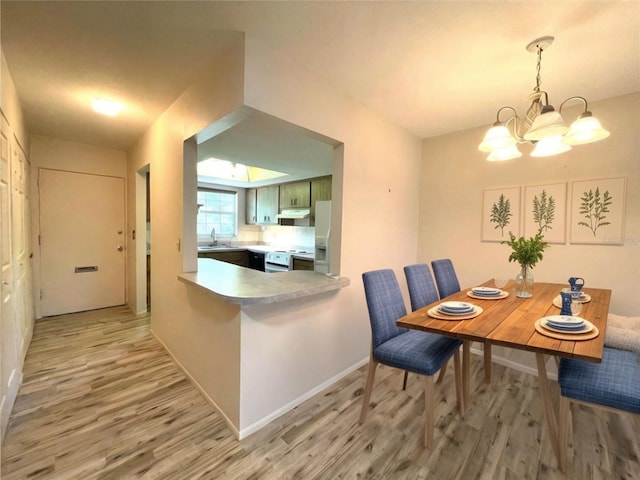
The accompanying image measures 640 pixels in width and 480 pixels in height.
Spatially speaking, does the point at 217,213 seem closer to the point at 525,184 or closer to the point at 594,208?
the point at 525,184

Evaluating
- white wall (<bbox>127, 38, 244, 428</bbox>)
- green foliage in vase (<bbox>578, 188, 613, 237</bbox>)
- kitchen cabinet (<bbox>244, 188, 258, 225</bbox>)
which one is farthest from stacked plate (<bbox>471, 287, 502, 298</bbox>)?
kitchen cabinet (<bbox>244, 188, 258, 225</bbox>)

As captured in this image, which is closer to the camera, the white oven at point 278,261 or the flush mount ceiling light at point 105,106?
the flush mount ceiling light at point 105,106

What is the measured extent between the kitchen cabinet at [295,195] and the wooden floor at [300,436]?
10.1 feet

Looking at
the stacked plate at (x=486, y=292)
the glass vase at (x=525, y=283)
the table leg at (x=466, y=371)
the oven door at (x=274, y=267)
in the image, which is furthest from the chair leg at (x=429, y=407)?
the oven door at (x=274, y=267)

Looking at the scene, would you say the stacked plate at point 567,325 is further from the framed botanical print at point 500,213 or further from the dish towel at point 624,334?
the framed botanical print at point 500,213

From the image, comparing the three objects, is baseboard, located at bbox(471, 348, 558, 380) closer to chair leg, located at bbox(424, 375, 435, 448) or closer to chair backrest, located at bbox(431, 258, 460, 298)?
chair backrest, located at bbox(431, 258, 460, 298)

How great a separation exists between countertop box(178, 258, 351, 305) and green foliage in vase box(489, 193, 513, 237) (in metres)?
1.71

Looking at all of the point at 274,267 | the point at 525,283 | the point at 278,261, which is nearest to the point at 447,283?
the point at 525,283

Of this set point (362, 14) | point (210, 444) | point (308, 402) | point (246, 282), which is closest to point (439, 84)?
point (362, 14)

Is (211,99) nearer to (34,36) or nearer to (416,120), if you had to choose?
(34,36)

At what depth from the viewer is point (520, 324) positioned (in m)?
1.51

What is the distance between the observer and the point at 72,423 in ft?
6.03

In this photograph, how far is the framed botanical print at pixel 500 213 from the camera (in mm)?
2727

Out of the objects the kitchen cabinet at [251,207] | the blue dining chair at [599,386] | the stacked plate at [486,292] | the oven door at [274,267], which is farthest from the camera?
the kitchen cabinet at [251,207]
